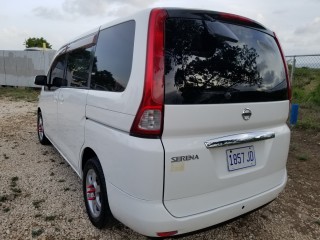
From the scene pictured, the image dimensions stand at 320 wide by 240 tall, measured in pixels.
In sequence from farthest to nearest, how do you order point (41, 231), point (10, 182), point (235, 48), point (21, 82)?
point (21, 82), point (10, 182), point (41, 231), point (235, 48)

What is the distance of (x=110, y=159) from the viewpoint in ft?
7.45

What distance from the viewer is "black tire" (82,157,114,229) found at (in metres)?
2.50

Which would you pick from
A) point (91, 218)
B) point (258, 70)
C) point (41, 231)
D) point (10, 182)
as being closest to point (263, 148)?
point (258, 70)

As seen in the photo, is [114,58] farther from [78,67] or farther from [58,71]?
[58,71]

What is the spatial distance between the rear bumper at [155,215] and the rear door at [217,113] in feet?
0.17

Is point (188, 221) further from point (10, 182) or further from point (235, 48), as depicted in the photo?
point (10, 182)

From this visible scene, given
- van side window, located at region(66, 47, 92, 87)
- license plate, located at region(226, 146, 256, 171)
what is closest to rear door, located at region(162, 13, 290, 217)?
license plate, located at region(226, 146, 256, 171)

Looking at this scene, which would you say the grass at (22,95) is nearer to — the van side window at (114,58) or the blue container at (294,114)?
the blue container at (294,114)

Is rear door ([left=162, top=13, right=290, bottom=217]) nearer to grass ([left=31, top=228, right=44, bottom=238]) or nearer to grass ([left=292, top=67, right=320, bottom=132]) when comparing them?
grass ([left=31, top=228, right=44, bottom=238])

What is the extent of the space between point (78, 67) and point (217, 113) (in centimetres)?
174

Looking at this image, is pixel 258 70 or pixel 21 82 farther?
pixel 21 82

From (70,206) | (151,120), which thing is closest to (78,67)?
(70,206)

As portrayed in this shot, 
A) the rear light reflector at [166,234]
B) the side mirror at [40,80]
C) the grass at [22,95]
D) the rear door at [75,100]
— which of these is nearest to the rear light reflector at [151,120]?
the rear light reflector at [166,234]

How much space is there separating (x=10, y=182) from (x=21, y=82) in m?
13.5
